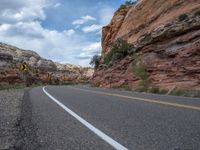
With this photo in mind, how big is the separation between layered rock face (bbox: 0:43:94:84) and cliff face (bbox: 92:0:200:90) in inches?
1843

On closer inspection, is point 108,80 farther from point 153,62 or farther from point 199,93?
point 199,93

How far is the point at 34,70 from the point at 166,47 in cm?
10026

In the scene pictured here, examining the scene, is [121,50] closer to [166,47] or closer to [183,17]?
[166,47]

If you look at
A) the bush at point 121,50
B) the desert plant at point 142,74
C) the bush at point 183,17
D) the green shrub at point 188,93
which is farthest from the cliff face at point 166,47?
the green shrub at point 188,93

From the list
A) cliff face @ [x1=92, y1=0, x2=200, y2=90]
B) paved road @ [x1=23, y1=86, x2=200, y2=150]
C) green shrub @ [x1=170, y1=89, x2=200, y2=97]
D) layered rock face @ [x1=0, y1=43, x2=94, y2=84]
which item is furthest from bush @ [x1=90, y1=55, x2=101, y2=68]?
paved road @ [x1=23, y1=86, x2=200, y2=150]

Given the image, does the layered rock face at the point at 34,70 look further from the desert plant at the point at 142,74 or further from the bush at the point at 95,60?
the desert plant at the point at 142,74

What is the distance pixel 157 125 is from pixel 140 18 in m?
43.3

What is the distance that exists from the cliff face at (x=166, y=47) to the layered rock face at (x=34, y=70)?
4680cm

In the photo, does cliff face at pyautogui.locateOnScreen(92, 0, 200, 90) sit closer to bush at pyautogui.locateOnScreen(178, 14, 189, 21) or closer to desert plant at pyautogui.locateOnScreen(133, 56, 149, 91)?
bush at pyautogui.locateOnScreen(178, 14, 189, 21)

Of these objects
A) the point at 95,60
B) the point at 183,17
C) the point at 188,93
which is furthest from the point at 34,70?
the point at 188,93

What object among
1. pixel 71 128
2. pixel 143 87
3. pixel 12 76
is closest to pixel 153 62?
pixel 143 87

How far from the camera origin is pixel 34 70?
128625 mm

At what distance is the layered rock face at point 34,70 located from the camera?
9503 cm

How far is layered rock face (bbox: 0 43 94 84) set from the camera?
95.0 meters
